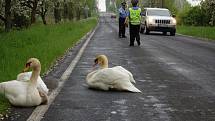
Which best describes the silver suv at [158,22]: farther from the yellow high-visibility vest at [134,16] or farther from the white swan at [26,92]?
the white swan at [26,92]

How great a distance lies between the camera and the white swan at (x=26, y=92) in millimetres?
6957

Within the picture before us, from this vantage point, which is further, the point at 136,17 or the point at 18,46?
the point at 136,17

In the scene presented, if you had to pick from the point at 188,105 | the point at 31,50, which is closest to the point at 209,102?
the point at 188,105

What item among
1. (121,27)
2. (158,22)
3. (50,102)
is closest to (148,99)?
(50,102)

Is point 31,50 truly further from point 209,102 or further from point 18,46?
point 209,102

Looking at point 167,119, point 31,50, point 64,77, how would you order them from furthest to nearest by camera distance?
point 31,50
point 64,77
point 167,119

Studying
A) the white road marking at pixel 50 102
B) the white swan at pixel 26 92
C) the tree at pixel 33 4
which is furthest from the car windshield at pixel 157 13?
the white swan at pixel 26 92

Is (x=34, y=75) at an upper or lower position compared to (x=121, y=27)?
upper

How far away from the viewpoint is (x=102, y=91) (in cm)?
850

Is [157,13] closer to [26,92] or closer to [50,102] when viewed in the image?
[50,102]

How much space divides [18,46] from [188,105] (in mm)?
10466

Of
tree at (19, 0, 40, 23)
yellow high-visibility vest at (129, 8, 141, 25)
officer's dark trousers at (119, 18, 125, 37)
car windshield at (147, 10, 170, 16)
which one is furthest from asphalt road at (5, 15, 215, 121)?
tree at (19, 0, 40, 23)

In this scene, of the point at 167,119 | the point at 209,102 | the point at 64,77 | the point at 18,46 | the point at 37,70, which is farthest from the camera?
the point at 18,46

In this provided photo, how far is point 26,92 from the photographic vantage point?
6.97 meters
